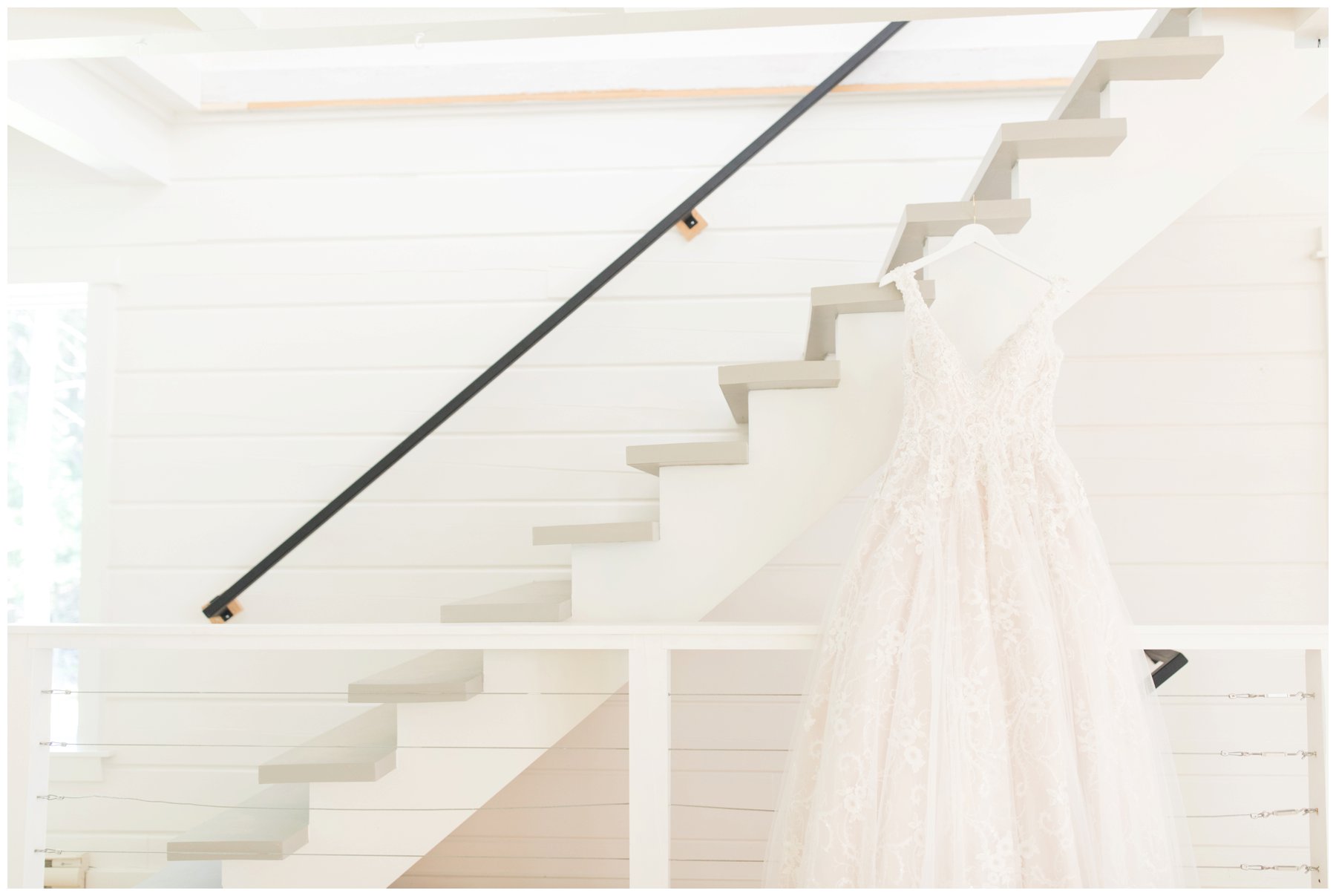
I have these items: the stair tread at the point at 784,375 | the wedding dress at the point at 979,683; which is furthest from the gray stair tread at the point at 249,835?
the stair tread at the point at 784,375

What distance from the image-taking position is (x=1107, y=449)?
3.04m

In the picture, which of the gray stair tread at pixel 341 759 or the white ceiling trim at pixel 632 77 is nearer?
the gray stair tread at pixel 341 759

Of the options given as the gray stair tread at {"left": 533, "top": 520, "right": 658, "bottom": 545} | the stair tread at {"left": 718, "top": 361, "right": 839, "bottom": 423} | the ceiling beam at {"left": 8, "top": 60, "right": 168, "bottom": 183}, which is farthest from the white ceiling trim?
the gray stair tread at {"left": 533, "top": 520, "right": 658, "bottom": 545}

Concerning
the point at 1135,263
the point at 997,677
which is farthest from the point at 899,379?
the point at 1135,263

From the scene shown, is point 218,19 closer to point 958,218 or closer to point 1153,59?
point 958,218

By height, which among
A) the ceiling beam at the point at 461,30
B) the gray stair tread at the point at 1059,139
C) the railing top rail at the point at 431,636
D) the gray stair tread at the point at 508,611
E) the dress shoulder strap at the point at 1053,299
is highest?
the ceiling beam at the point at 461,30

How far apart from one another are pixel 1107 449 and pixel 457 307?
2171 mm

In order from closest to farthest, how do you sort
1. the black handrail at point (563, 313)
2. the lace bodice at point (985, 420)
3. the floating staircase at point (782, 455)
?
the lace bodice at point (985, 420), the floating staircase at point (782, 455), the black handrail at point (563, 313)

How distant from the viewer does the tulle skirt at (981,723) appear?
1.67 m

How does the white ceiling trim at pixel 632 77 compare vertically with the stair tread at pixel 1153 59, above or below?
above

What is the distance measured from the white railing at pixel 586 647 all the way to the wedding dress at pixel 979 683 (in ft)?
0.64

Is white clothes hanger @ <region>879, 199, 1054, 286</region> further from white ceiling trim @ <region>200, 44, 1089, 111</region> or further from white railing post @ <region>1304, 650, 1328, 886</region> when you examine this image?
white ceiling trim @ <region>200, 44, 1089, 111</region>

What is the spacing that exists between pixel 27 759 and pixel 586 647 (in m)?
1.22

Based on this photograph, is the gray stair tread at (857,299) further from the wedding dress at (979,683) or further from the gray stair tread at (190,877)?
the gray stair tread at (190,877)
